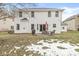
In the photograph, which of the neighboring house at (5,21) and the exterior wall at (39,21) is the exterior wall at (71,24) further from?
the neighboring house at (5,21)

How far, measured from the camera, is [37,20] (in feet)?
10.9

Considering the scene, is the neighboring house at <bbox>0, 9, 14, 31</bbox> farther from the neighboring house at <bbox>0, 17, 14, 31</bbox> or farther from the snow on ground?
the snow on ground

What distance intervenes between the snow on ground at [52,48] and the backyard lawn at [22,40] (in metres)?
0.03

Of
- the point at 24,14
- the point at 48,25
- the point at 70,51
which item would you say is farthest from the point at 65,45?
the point at 24,14

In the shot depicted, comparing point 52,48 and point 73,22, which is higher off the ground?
point 73,22

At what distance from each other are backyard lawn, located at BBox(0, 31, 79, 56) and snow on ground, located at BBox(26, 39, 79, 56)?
1.4 inches

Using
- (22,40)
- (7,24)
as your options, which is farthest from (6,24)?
(22,40)

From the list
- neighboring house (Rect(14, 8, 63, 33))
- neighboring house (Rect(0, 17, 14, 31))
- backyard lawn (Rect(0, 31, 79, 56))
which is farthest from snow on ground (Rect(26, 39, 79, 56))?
neighboring house (Rect(0, 17, 14, 31))

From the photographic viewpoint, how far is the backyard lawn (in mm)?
3285

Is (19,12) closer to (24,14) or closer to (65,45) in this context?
(24,14)

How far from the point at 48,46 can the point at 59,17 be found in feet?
1.17

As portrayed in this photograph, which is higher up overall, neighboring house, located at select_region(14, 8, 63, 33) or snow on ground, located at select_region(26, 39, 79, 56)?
neighboring house, located at select_region(14, 8, 63, 33)

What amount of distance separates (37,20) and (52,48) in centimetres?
36

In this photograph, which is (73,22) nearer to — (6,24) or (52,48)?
(52,48)
